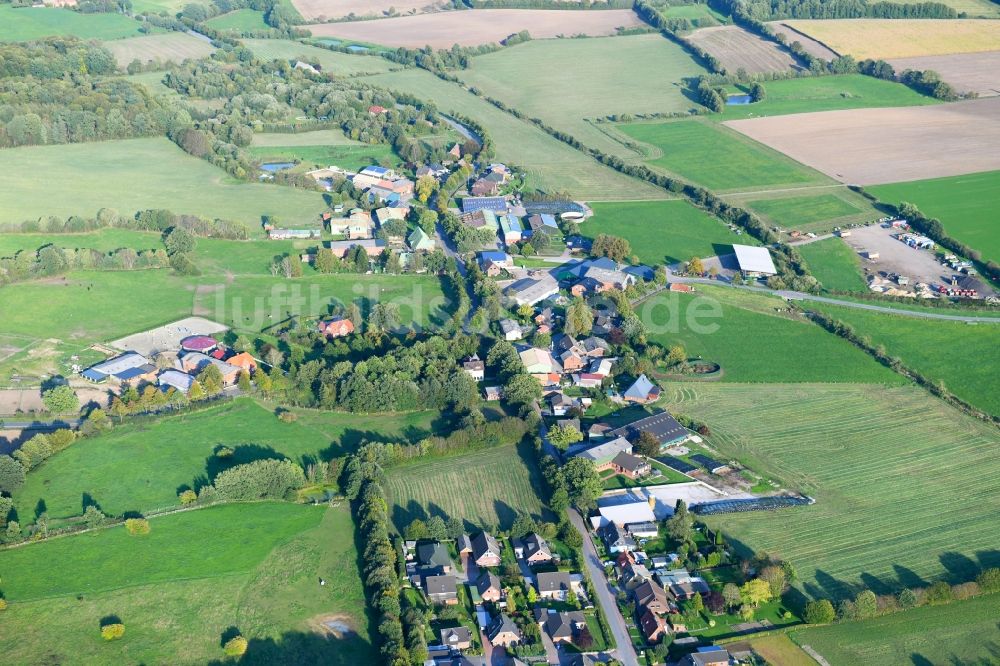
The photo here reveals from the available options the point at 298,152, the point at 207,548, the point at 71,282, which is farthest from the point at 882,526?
the point at 298,152

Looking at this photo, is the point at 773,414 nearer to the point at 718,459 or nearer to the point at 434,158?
the point at 718,459

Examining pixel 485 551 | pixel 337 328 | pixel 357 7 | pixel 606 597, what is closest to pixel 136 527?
pixel 485 551

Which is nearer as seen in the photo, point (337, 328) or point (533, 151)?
point (337, 328)

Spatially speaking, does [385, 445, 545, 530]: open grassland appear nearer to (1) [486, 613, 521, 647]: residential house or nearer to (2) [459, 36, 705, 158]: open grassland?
(1) [486, 613, 521, 647]: residential house

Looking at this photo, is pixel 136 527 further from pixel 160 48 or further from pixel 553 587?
pixel 160 48

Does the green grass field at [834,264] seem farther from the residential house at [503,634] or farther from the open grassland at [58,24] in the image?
the open grassland at [58,24]

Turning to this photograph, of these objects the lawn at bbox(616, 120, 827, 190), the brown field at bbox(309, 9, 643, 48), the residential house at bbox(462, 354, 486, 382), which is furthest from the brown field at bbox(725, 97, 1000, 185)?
the residential house at bbox(462, 354, 486, 382)

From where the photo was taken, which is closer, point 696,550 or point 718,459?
point 696,550
